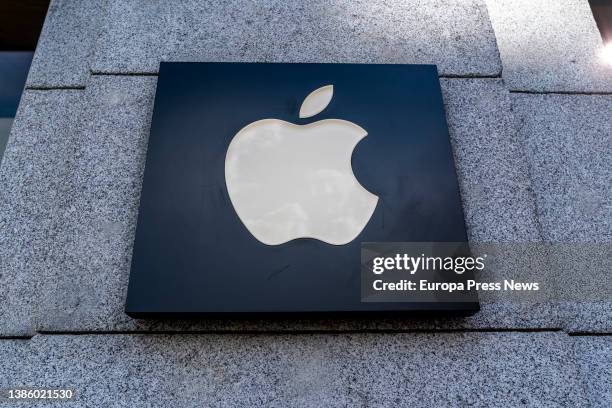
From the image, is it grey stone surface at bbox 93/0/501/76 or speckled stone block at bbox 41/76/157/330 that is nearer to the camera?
speckled stone block at bbox 41/76/157/330

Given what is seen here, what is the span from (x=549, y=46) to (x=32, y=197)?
368 cm

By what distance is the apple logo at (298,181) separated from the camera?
90.2 inches

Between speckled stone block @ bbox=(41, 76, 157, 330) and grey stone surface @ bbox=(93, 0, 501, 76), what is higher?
grey stone surface @ bbox=(93, 0, 501, 76)

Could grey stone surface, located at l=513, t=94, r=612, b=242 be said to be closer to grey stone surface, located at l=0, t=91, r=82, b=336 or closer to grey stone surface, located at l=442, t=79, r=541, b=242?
grey stone surface, located at l=442, t=79, r=541, b=242

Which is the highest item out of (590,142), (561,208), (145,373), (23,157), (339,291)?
(590,142)

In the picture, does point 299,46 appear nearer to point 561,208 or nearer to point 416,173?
point 416,173

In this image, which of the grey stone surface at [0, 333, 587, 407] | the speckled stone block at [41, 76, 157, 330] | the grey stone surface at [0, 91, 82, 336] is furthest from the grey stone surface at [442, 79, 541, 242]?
the grey stone surface at [0, 91, 82, 336]

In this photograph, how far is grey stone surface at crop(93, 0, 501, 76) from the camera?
2.92 m

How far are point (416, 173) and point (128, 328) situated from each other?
1741 millimetres

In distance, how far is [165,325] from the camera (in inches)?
88.2

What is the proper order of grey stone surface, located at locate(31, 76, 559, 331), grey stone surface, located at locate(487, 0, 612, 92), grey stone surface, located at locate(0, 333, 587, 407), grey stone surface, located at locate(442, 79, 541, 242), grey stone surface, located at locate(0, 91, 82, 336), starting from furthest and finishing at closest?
grey stone surface, located at locate(487, 0, 612, 92)
grey stone surface, located at locate(442, 79, 541, 242)
grey stone surface, located at locate(0, 91, 82, 336)
grey stone surface, located at locate(31, 76, 559, 331)
grey stone surface, located at locate(0, 333, 587, 407)

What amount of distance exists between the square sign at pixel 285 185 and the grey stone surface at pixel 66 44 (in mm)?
807

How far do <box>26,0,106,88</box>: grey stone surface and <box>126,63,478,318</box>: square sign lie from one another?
0.81 metres

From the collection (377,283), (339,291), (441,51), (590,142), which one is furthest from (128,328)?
(590,142)
